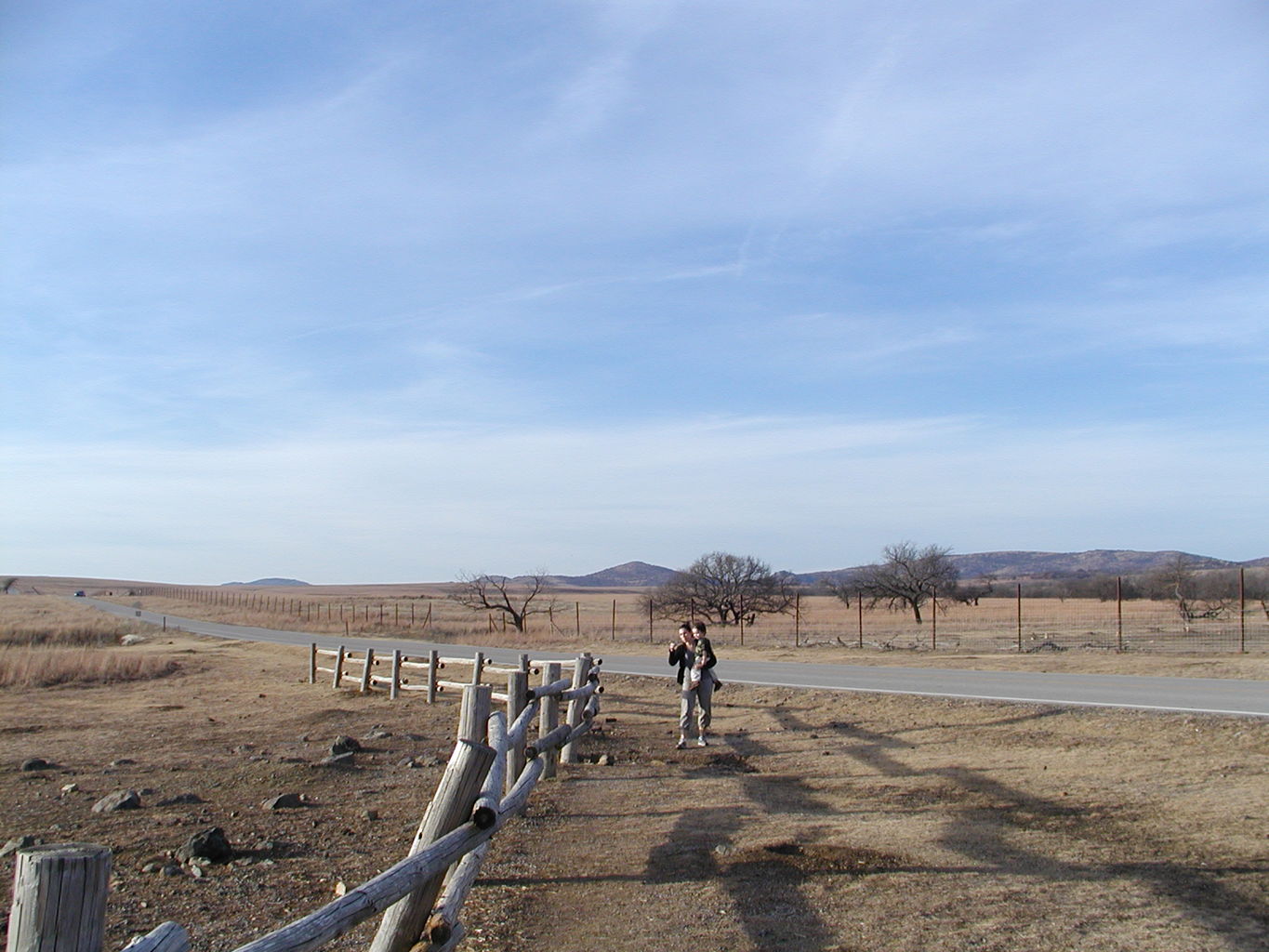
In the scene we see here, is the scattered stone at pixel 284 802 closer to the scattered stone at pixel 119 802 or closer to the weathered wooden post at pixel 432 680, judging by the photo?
the scattered stone at pixel 119 802

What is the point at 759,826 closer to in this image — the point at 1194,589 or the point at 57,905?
the point at 57,905

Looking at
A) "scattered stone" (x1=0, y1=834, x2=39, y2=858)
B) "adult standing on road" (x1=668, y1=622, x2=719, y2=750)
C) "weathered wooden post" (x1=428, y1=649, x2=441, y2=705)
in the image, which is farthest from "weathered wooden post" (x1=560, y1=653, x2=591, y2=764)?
"weathered wooden post" (x1=428, y1=649, x2=441, y2=705)

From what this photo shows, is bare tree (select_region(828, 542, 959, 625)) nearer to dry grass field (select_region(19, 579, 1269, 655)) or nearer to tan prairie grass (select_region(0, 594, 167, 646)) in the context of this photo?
dry grass field (select_region(19, 579, 1269, 655))

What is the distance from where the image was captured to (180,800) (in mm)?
9633

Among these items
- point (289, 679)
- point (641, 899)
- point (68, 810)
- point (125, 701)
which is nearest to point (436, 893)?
point (641, 899)

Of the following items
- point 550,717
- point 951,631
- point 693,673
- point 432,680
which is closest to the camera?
point 550,717

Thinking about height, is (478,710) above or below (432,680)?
above

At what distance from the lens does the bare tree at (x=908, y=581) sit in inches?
2302

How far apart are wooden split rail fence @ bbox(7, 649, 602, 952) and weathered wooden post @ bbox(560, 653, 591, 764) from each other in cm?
113

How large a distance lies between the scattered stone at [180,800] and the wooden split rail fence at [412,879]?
9.65 ft

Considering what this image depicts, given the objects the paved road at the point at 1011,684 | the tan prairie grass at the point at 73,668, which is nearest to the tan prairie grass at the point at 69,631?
the tan prairie grass at the point at 73,668

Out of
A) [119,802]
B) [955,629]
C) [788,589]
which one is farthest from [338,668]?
[788,589]

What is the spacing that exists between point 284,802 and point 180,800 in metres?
1.01

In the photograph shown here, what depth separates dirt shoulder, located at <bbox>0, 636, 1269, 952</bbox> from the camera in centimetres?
624
